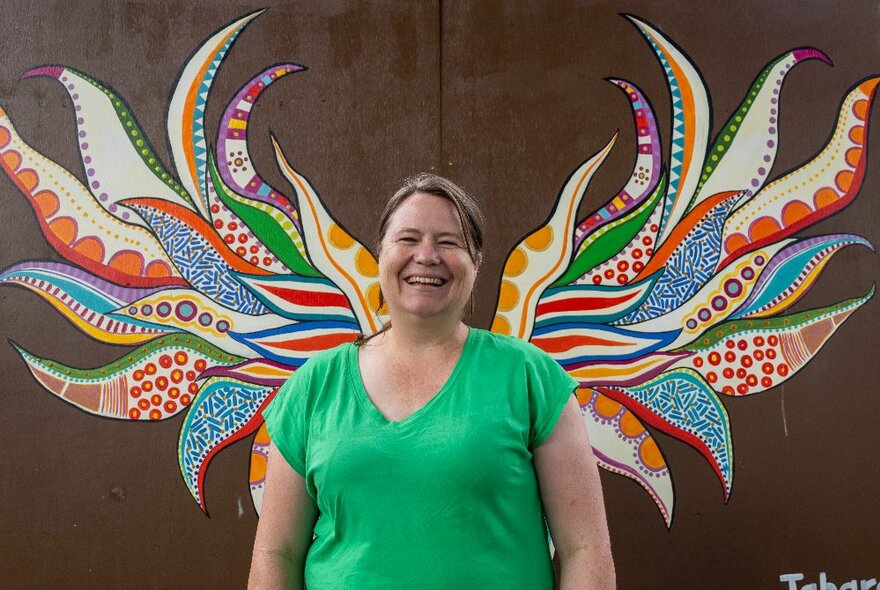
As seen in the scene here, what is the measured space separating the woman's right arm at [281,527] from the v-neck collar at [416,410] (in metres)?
0.22

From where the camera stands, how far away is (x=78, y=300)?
2693 mm

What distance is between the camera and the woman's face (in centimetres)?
168

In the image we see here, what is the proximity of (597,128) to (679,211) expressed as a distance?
0.41m

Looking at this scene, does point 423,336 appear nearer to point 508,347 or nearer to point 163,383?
point 508,347

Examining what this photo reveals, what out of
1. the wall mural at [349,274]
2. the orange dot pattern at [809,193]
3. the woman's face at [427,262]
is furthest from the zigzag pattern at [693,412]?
the woman's face at [427,262]

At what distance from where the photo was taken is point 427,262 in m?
1.68

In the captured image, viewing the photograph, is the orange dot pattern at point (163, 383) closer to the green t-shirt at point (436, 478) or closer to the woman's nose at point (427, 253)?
the green t-shirt at point (436, 478)

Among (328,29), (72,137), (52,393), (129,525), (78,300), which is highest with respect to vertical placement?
(328,29)

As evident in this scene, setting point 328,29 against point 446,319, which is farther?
point 328,29

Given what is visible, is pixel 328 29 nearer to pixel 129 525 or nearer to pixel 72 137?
pixel 72 137

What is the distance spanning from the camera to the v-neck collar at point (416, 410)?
1605 millimetres

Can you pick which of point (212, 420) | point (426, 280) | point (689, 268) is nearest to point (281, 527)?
point (426, 280)

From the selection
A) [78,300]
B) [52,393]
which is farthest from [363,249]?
[52,393]

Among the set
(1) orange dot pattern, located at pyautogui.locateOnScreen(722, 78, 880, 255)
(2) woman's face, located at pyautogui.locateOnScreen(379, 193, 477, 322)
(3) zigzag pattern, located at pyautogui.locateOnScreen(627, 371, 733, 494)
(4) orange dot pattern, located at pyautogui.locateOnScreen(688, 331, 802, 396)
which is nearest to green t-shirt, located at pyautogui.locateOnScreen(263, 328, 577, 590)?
(2) woman's face, located at pyautogui.locateOnScreen(379, 193, 477, 322)
